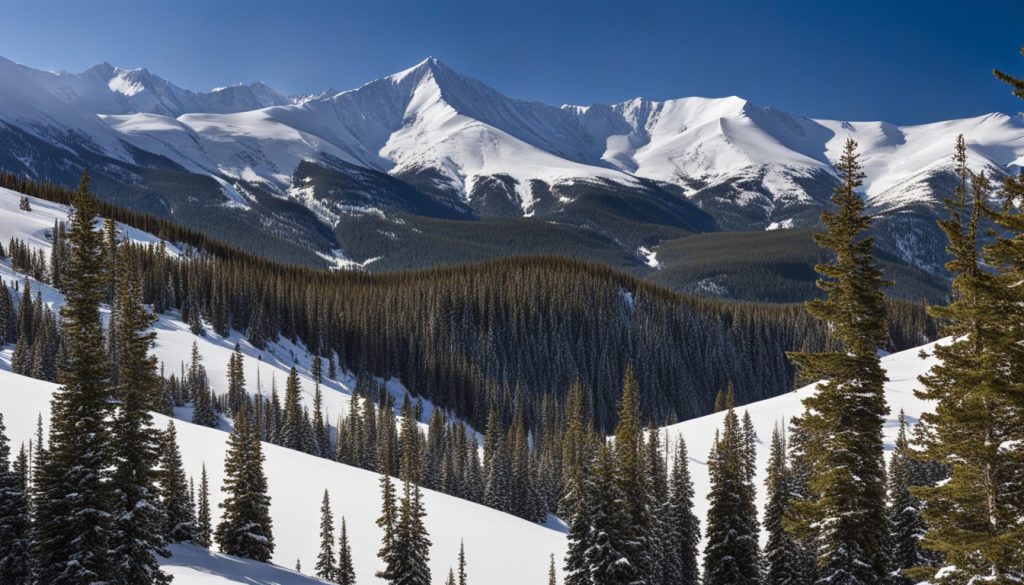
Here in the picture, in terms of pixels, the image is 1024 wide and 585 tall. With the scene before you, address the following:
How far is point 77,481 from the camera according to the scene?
24781 mm

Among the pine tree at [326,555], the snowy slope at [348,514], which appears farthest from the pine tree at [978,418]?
the snowy slope at [348,514]

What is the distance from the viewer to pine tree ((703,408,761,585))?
3328cm

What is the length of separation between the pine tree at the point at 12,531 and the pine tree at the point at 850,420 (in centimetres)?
2963

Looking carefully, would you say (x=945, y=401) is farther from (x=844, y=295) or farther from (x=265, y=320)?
(x=265, y=320)

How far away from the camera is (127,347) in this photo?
29.0 m

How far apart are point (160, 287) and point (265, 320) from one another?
71.6 ft

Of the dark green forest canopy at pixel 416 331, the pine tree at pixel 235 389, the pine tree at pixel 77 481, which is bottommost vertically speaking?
the pine tree at pixel 77 481

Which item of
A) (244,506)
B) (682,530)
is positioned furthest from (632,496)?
(244,506)

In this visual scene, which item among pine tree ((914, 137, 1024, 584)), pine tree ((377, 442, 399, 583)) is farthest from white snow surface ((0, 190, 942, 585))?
pine tree ((914, 137, 1024, 584))

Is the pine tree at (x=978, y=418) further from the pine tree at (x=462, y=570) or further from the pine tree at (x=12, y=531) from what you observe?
the pine tree at (x=462, y=570)

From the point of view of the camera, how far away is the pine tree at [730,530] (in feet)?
109

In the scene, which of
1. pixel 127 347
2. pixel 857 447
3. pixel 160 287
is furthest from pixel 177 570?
pixel 160 287

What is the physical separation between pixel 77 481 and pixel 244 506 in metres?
16.2

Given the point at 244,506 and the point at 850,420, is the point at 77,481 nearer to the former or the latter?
the point at 244,506
